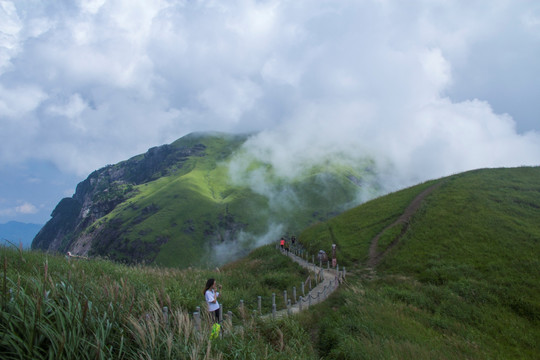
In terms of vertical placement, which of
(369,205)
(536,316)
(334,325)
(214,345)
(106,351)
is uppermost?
(369,205)

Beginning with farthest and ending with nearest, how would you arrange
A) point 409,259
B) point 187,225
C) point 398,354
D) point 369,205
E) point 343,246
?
1. point 187,225
2. point 369,205
3. point 343,246
4. point 409,259
5. point 398,354

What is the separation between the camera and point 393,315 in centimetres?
1428

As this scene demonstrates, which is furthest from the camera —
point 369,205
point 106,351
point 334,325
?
point 369,205

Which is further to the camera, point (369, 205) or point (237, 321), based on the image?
point (369, 205)

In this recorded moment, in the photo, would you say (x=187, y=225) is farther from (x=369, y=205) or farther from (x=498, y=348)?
(x=498, y=348)

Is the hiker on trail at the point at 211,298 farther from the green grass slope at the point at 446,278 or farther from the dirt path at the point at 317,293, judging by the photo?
the green grass slope at the point at 446,278

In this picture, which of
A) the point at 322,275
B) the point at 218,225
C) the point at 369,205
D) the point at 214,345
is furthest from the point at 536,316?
the point at 218,225

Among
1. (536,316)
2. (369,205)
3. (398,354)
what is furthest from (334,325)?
(369,205)

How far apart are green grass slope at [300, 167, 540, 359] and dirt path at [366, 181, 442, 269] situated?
632 mm

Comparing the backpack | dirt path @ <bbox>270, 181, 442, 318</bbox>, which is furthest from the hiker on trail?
dirt path @ <bbox>270, 181, 442, 318</bbox>

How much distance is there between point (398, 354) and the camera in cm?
960

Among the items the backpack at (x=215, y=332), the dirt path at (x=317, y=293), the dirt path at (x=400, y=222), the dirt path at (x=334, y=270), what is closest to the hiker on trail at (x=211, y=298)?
the backpack at (x=215, y=332)

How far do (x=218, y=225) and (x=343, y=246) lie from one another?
547 ft

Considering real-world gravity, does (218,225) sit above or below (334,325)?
above
